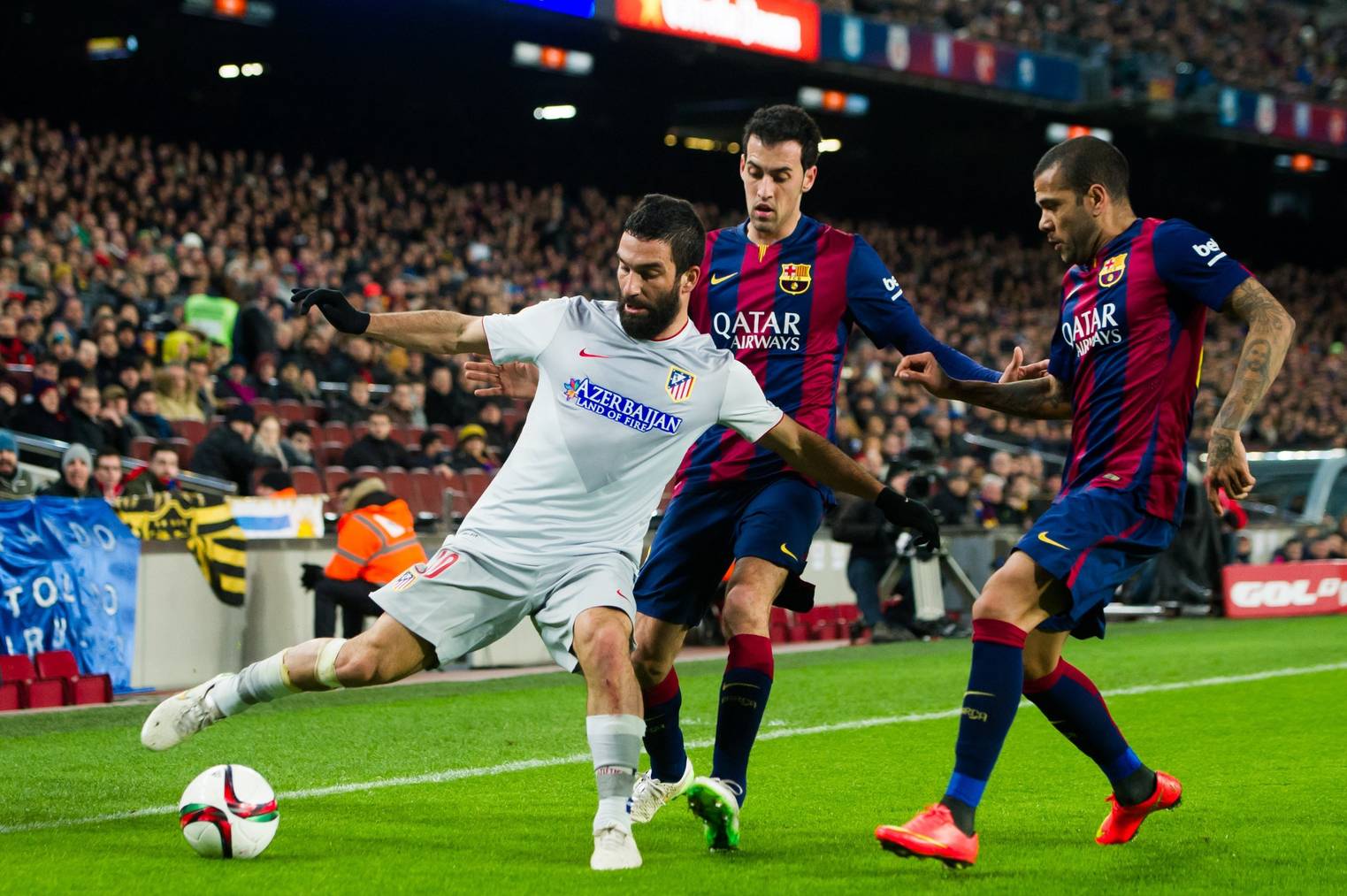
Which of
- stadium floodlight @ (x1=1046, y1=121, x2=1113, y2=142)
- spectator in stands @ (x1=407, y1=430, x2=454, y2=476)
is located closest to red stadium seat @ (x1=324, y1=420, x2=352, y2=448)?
spectator in stands @ (x1=407, y1=430, x2=454, y2=476)

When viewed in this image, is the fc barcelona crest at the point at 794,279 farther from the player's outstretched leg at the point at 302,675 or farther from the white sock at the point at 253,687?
the white sock at the point at 253,687

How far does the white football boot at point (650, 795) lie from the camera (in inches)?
219

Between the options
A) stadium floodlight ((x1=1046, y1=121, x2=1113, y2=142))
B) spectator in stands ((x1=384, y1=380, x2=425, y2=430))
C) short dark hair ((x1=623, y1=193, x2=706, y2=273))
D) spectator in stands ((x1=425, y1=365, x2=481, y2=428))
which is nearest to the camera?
short dark hair ((x1=623, y1=193, x2=706, y2=273))

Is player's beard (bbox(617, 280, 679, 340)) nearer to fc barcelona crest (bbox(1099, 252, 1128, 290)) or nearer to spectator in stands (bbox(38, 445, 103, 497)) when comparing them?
fc barcelona crest (bbox(1099, 252, 1128, 290))

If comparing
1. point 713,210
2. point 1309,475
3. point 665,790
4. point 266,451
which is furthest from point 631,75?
point 665,790

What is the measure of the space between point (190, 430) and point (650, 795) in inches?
367

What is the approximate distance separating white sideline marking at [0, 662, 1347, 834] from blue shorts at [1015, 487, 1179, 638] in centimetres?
286

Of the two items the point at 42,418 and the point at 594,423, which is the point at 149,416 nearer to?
the point at 42,418

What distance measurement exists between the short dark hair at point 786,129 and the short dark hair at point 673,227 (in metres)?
0.75

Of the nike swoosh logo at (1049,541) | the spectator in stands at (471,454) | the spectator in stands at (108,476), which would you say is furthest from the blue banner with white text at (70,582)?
the nike swoosh logo at (1049,541)

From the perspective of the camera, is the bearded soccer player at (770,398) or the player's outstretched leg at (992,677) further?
the bearded soccer player at (770,398)

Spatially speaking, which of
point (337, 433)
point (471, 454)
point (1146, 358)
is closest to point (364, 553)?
point (471, 454)

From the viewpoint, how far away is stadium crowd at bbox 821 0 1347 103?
29906 millimetres

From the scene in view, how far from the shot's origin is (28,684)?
9523 mm
